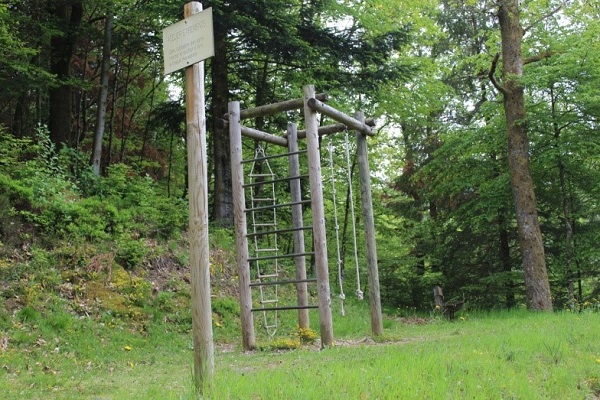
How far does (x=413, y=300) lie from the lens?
59.5 feet

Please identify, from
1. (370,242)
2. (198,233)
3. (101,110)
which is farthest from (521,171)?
(101,110)

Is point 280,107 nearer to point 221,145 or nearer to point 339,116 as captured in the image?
point 339,116

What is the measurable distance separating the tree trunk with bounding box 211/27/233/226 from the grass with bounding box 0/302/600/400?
524 centimetres

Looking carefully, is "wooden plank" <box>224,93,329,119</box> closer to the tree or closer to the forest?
the forest

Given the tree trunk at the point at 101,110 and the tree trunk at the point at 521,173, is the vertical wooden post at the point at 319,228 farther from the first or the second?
the tree trunk at the point at 101,110

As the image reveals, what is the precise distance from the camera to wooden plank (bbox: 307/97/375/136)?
27.3 feet

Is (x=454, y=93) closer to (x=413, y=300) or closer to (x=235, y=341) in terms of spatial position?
(x=413, y=300)

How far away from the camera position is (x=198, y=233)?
459cm

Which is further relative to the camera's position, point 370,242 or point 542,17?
point 542,17

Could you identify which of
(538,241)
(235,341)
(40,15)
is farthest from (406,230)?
(40,15)

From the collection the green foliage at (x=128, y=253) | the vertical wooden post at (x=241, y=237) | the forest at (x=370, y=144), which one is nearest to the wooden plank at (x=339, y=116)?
the vertical wooden post at (x=241, y=237)

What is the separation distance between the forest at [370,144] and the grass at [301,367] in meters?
1.25

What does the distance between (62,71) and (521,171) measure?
11.2m

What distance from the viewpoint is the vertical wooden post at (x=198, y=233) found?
Result: 177 inches
